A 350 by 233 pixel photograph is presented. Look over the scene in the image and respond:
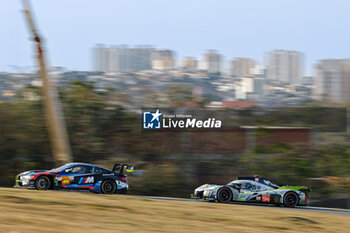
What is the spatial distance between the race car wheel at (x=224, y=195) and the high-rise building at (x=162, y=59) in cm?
2173

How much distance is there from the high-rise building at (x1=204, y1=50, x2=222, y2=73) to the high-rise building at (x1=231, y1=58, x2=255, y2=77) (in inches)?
56.4

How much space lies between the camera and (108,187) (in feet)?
60.4

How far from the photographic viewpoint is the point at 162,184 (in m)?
28.5

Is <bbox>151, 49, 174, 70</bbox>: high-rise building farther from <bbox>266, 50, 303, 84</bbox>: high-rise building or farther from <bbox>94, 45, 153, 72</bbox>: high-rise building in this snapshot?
<bbox>266, 50, 303, 84</bbox>: high-rise building

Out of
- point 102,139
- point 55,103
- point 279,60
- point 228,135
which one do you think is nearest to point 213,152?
point 228,135

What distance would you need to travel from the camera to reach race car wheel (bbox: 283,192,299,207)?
18002mm

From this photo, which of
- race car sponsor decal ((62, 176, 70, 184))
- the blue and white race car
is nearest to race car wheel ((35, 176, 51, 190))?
the blue and white race car

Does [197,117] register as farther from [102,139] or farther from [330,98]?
[330,98]

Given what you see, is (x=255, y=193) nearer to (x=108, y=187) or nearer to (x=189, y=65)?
(x=108, y=187)

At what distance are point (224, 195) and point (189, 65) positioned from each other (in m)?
25.5

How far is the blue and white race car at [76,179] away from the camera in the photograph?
1733 centimetres

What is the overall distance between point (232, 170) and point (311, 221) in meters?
16.7

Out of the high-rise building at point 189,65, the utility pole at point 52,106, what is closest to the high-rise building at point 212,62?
the high-rise building at point 189,65

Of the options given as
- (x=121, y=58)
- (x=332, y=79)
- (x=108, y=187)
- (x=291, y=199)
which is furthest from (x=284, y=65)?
(x=108, y=187)
